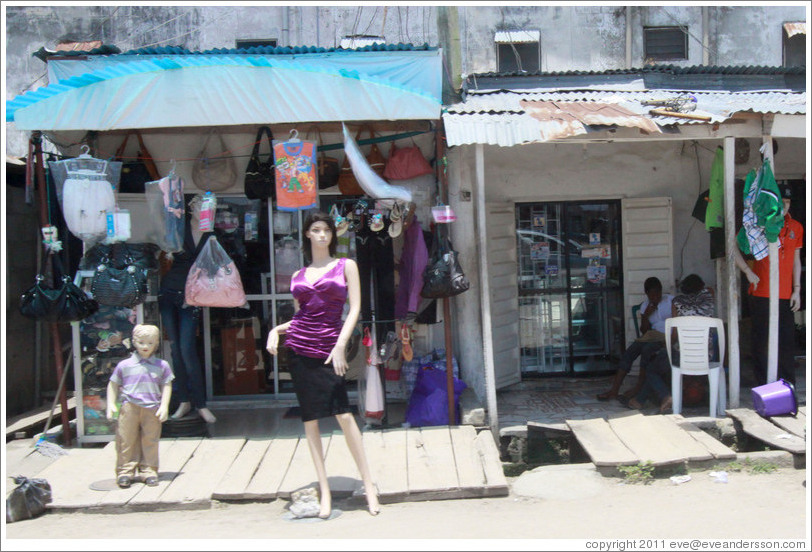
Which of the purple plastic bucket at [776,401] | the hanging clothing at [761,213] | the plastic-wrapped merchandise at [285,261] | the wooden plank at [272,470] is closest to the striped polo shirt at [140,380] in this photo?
the wooden plank at [272,470]

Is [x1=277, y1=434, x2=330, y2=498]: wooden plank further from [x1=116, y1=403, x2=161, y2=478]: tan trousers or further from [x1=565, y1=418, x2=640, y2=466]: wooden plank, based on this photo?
[x1=565, y1=418, x2=640, y2=466]: wooden plank

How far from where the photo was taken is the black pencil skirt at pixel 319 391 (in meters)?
4.50

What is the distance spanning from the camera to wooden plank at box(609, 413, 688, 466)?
5191 millimetres

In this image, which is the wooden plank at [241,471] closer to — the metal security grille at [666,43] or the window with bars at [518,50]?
the window with bars at [518,50]

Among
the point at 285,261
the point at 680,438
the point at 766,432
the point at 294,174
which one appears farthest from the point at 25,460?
the point at 766,432

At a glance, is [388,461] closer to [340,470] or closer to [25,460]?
[340,470]

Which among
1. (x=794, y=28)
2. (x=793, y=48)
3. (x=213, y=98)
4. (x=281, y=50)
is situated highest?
(x=794, y=28)

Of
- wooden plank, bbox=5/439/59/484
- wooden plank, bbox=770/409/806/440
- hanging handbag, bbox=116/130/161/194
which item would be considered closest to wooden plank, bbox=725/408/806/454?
wooden plank, bbox=770/409/806/440

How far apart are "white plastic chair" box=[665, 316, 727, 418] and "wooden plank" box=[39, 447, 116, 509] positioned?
4.98 meters

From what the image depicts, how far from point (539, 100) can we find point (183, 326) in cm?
411

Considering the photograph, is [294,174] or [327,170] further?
[327,170]

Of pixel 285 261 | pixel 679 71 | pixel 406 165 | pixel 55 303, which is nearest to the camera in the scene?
pixel 55 303

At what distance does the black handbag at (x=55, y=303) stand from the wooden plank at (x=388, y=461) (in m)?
2.75

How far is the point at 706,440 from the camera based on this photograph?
5.58 meters
